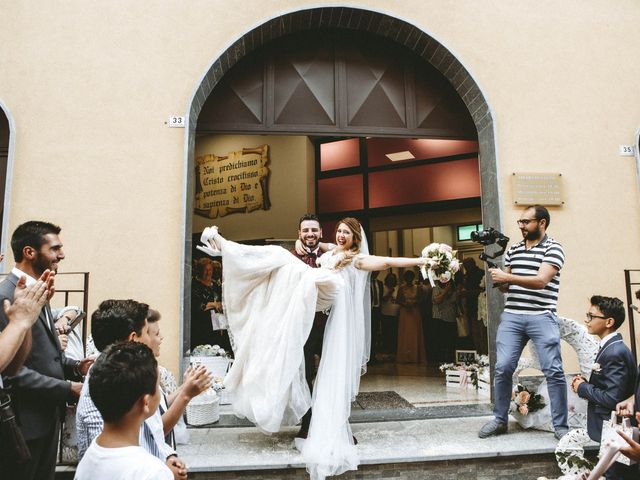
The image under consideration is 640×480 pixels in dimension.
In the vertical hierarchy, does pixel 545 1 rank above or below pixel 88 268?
above

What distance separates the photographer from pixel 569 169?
19.0 ft

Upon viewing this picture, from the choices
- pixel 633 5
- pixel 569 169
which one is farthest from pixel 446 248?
pixel 633 5

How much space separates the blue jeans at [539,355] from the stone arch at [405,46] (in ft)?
3.12

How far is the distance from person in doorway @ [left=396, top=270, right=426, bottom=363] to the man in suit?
21.5 feet

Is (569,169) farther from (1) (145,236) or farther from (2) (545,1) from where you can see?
(1) (145,236)

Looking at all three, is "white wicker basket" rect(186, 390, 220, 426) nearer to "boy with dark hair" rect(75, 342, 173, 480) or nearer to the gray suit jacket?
the gray suit jacket

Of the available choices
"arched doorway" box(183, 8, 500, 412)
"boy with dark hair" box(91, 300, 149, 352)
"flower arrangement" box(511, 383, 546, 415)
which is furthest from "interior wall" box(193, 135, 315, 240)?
"boy with dark hair" box(91, 300, 149, 352)

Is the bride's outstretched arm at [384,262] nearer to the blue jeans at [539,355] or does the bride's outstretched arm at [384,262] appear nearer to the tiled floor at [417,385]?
the blue jeans at [539,355]

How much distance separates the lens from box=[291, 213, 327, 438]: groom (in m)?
4.33

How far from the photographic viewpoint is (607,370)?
370 centimetres

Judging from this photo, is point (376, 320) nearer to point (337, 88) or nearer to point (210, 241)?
point (337, 88)

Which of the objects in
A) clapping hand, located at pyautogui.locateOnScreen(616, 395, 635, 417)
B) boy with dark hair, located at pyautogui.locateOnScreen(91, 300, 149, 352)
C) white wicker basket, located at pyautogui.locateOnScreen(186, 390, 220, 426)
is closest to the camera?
boy with dark hair, located at pyautogui.locateOnScreen(91, 300, 149, 352)

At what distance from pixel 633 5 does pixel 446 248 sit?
4.32 metres

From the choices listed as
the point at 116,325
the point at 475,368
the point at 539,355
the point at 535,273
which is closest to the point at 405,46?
the point at 535,273
